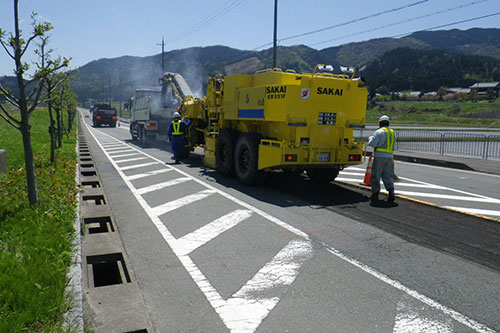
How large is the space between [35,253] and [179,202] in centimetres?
371

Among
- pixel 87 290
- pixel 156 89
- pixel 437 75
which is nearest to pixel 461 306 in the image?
pixel 87 290

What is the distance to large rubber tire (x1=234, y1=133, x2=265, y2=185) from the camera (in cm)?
978

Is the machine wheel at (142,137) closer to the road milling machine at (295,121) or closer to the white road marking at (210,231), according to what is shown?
the road milling machine at (295,121)

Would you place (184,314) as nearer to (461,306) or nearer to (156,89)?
(461,306)

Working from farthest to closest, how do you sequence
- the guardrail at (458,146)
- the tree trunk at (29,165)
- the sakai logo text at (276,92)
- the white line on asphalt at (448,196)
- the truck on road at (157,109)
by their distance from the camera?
1. the truck on road at (157,109)
2. the guardrail at (458,146)
3. the white line on asphalt at (448,196)
4. the sakai logo text at (276,92)
5. the tree trunk at (29,165)

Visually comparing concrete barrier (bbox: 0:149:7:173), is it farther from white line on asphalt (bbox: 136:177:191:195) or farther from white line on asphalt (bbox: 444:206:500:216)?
white line on asphalt (bbox: 444:206:500:216)

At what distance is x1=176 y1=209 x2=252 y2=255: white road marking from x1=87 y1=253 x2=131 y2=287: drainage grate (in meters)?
0.82

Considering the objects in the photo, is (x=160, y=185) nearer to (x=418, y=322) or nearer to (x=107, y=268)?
(x=107, y=268)

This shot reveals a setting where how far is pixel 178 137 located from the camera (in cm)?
1484

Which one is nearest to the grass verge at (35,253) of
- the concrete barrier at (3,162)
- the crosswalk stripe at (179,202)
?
the concrete barrier at (3,162)

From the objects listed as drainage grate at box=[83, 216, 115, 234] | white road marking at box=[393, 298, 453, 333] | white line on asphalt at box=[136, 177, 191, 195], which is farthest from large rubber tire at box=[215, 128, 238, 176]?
white road marking at box=[393, 298, 453, 333]

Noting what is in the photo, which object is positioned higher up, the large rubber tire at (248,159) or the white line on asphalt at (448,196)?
the large rubber tire at (248,159)

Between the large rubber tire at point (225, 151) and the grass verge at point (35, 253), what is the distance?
13.1 feet

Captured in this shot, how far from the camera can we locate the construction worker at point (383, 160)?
27.8ft
